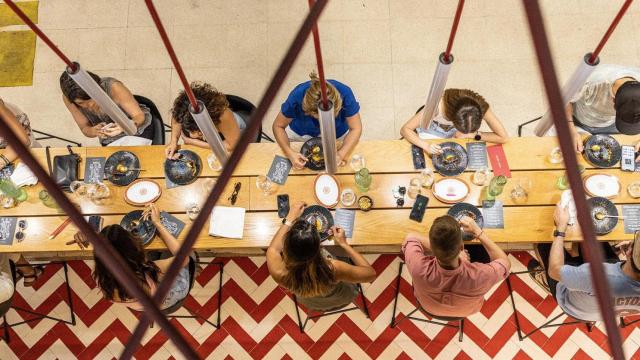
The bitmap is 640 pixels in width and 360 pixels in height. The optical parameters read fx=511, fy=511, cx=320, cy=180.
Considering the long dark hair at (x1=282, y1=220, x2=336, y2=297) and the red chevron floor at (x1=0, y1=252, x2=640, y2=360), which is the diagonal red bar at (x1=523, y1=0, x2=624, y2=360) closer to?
the long dark hair at (x1=282, y1=220, x2=336, y2=297)

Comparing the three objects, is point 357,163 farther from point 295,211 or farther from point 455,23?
point 455,23

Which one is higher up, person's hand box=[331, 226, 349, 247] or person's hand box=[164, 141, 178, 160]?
person's hand box=[164, 141, 178, 160]

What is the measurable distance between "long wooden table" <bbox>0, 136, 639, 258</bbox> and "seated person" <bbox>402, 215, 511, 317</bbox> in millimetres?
141

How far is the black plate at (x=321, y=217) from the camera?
11.0ft

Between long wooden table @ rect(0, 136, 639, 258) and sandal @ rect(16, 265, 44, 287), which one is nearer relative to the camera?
long wooden table @ rect(0, 136, 639, 258)

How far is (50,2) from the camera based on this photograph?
538cm

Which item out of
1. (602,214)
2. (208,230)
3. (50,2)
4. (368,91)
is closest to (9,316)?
(208,230)

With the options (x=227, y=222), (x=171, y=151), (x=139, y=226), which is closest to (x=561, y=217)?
(x=227, y=222)

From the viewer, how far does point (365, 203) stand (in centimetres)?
338

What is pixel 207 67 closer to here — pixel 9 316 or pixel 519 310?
pixel 9 316

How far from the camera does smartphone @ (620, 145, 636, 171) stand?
3.38 m

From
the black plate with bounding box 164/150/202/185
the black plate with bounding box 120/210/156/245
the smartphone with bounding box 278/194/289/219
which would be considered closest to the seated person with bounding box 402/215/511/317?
the smartphone with bounding box 278/194/289/219

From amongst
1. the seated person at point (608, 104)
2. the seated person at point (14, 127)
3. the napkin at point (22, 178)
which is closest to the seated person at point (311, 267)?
the seated person at point (608, 104)

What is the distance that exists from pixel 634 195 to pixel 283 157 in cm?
231
